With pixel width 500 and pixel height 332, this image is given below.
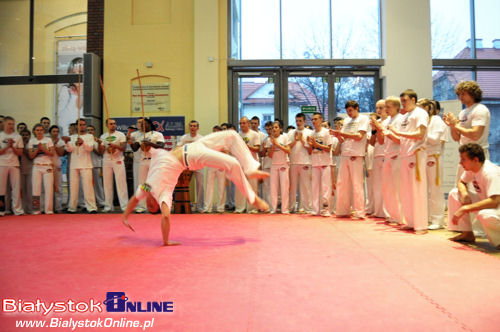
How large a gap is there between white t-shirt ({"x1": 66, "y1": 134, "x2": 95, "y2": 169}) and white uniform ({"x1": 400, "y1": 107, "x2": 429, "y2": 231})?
20.1ft

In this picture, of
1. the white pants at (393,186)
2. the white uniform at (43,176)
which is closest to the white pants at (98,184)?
the white uniform at (43,176)

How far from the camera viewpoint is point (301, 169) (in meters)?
7.30

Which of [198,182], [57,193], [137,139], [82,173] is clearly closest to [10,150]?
[57,193]

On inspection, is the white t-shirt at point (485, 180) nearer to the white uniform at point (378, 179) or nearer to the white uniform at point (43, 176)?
the white uniform at point (378, 179)

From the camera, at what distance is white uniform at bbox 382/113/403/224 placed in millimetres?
5414

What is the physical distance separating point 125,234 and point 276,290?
3.03 metres

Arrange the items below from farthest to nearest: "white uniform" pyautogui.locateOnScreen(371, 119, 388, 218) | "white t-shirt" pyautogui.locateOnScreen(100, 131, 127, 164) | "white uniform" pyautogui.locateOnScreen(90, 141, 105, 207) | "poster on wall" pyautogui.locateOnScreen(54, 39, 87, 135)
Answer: "poster on wall" pyautogui.locateOnScreen(54, 39, 87, 135)
"white uniform" pyautogui.locateOnScreen(90, 141, 105, 207)
"white t-shirt" pyautogui.locateOnScreen(100, 131, 127, 164)
"white uniform" pyautogui.locateOnScreen(371, 119, 388, 218)

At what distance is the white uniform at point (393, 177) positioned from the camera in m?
5.41

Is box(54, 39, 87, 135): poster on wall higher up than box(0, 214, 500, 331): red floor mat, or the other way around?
box(54, 39, 87, 135): poster on wall

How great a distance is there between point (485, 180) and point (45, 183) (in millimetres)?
7551

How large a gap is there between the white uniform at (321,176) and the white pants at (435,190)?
1.78 meters

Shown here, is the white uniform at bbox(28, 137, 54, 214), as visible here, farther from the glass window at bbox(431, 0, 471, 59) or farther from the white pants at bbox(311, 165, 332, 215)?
the glass window at bbox(431, 0, 471, 59)

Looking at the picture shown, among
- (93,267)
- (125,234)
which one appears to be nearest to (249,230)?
(125,234)

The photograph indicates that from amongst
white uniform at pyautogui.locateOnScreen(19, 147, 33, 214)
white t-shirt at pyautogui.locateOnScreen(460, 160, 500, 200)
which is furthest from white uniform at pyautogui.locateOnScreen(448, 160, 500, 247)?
white uniform at pyautogui.locateOnScreen(19, 147, 33, 214)
